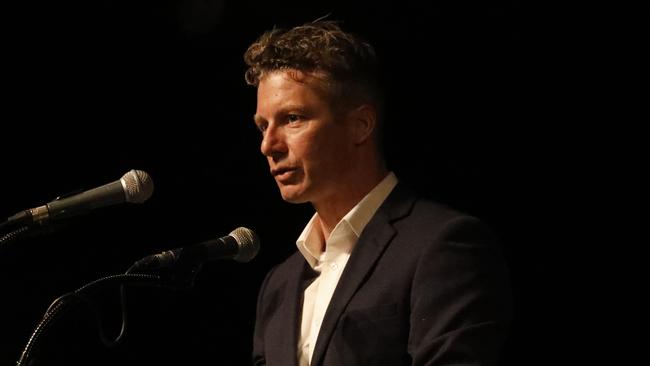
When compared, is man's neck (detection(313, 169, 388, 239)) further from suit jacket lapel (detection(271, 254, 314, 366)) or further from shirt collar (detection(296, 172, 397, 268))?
suit jacket lapel (detection(271, 254, 314, 366))

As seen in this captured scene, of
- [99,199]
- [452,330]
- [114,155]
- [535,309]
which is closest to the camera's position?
[99,199]

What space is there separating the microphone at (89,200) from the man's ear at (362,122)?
64 cm

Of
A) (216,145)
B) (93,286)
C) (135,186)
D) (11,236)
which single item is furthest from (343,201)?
(216,145)

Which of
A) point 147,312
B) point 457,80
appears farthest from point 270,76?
point 147,312

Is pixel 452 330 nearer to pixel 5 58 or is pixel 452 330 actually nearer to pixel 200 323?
pixel 200 323

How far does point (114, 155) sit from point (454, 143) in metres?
1.19

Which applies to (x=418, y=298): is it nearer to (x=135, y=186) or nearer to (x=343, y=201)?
(x=343, y=201)

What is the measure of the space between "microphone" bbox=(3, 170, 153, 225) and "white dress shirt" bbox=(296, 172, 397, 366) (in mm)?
567

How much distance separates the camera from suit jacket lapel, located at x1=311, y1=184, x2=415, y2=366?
6.68 ft

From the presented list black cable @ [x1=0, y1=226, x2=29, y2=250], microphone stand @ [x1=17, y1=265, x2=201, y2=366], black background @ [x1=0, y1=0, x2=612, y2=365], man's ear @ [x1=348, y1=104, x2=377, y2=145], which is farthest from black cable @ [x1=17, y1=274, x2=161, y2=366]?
black background @ [x1=0, y1=0, x2=612, y2=365]

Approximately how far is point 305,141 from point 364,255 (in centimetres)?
33

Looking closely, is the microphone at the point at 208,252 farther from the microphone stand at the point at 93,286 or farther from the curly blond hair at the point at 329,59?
the curly blond hair at the point at 329,59

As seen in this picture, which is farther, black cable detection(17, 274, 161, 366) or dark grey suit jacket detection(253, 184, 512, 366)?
dark grey suit jacket detection(253, 184, 512, 366)

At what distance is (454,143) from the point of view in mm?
2822
